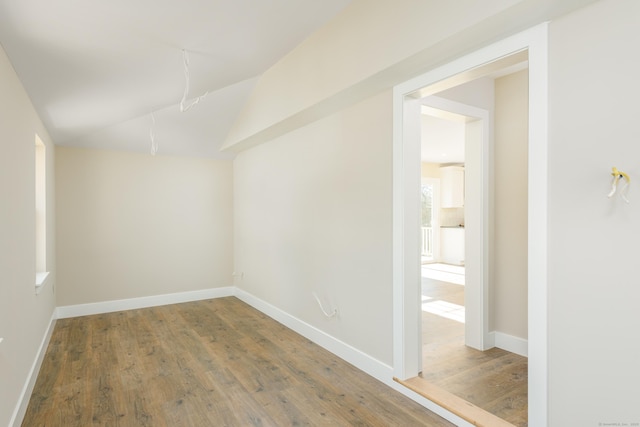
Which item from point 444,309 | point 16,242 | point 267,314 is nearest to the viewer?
point 16,242

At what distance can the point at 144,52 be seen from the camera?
2311mm

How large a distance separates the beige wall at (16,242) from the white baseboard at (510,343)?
11.7ft

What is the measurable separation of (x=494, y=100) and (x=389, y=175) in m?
1.53

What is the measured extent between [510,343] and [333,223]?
1.93 metres

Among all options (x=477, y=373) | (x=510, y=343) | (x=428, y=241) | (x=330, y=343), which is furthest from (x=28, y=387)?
(x=428, y=241)

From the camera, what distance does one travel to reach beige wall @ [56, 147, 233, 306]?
14.6 feet

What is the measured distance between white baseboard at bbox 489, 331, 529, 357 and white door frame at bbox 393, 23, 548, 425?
108cm

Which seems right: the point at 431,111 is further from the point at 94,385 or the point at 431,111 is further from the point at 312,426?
the point at 94,385

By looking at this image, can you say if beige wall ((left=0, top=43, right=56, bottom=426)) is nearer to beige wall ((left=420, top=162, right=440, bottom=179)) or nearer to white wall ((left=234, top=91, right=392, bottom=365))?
white wall ((left=234, top=91, right=392, bottom=365))

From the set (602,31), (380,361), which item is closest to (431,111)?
(602,31)

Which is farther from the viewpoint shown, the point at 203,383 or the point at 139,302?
the point at 139,302

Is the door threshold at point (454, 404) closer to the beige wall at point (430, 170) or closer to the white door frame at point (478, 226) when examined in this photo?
the white door frame at point (478, 226)

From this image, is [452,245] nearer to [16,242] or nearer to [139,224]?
[139,224]

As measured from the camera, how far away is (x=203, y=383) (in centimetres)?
269
